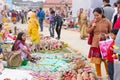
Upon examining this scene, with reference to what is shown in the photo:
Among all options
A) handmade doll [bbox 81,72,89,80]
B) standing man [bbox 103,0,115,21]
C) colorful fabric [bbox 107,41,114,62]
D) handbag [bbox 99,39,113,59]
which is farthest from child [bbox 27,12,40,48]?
colorful fabric [bbox 107,41,114,62]

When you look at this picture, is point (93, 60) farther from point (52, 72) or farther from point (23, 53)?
point (23, 53)

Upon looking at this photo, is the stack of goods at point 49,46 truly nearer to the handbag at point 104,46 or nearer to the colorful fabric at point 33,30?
the colorful fabric at point 33,30

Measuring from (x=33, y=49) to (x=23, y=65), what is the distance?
314 centimetres

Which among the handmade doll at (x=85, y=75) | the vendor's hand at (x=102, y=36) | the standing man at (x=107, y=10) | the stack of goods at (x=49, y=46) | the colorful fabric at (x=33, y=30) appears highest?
the standing man at (x=107, y=10)

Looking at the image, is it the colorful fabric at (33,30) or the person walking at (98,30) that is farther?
the colorful fabric at (33,30)

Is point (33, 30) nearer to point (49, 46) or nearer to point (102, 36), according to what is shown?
point (49, 46)

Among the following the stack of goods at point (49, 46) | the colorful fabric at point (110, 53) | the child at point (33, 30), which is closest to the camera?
the colorful fabric at point (110, 53)

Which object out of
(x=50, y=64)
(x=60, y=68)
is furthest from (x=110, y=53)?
(x=50, y=64)

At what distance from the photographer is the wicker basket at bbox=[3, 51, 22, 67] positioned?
9.88 meters

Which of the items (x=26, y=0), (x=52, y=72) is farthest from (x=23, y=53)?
→ (x=26, y=0)

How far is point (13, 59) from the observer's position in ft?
32.4

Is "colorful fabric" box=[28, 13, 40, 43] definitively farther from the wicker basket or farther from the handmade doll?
the handmade doll

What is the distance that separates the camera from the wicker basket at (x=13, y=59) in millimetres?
9875

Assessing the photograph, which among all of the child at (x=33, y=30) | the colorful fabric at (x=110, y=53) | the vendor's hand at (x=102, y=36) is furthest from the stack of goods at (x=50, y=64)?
the child at (x=33, y=30)
